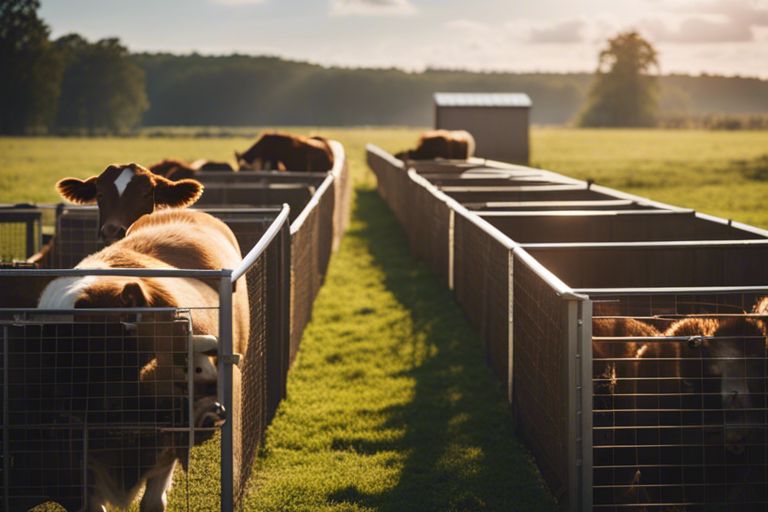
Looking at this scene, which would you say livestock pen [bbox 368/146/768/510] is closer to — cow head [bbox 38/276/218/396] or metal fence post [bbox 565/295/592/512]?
metal fence post [bbox 565/295/592/512]

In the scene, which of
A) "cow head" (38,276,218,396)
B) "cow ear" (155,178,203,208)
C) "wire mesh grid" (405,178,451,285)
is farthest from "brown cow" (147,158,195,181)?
"cow head" (38,276,218,396)

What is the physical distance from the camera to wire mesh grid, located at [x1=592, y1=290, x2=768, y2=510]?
5.57 m

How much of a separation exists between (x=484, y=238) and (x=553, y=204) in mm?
2850

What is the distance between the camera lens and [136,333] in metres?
5.04

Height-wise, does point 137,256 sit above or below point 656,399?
above

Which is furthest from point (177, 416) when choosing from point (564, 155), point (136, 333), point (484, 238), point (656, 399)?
point (564, 155)

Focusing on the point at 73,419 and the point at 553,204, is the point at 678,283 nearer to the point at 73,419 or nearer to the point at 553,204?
the point at 553,204

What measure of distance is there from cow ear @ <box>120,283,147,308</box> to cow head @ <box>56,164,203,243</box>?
11.2 ft

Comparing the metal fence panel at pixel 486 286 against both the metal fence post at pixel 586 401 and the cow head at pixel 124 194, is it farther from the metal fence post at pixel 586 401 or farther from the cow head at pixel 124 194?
the cow head at pixel 124 194

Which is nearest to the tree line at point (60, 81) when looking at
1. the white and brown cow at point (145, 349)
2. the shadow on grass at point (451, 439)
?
the shadow on grass at point (451, 439)

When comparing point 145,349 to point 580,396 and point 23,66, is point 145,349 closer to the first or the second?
point 580,396

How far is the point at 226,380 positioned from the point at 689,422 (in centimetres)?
261

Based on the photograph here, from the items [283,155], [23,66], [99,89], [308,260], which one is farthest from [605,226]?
[99,89]

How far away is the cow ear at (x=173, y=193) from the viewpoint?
8789 millimetres
